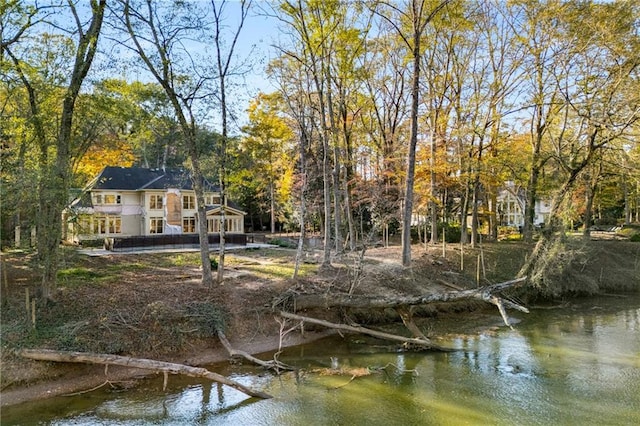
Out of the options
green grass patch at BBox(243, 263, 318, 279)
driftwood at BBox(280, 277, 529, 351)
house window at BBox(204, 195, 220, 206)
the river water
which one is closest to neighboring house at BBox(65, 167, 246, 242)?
house window at BBox(204, 195, 220, 206)

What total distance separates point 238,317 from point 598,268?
1963 cm

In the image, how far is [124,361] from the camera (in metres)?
8.88

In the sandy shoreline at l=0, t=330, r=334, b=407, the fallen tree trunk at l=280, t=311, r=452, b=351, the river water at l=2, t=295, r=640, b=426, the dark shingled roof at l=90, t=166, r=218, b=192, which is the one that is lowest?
the river water at l=2, t=295, r=640, b=426

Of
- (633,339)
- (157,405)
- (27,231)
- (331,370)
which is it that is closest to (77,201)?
(27,231)

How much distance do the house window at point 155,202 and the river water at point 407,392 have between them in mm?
22734

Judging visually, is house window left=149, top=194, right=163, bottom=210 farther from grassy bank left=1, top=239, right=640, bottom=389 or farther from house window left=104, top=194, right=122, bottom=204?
grassy bank left=1, top=239, right=640, bottom=389

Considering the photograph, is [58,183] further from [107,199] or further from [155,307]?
[107,199]

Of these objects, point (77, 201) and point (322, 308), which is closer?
point (77, 201)

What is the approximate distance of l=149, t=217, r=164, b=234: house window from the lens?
102 feet

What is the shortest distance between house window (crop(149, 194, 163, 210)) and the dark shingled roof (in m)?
0.79

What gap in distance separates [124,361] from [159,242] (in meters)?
18.2

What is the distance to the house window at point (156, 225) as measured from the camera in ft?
102

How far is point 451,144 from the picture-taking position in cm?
2244

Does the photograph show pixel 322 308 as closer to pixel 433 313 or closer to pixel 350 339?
pixel 350 339
